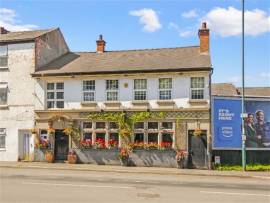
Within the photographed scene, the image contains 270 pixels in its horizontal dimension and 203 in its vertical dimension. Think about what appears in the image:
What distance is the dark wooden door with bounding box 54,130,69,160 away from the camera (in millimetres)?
29578

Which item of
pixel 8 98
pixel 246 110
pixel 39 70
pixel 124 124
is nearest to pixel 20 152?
Answer: pixel 8 98

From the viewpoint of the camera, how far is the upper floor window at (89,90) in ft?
95.9

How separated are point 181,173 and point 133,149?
5.19 meters

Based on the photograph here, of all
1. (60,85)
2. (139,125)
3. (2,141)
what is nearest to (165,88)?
(139,125)

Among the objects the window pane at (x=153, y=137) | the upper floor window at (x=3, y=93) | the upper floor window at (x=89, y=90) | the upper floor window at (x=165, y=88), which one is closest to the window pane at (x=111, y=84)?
the upper floor window at (x=89, y=90)

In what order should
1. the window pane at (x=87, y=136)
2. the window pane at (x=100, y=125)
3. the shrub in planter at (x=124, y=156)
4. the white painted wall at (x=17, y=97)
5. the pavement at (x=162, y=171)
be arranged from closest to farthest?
1. the pavement at (x=162, y=171)
2. the shrub in planter at (x=124, y=156)
3. the window pane at (x=100, y=125)
4. the window pane at (x=87, y=136)
5. the white painted wall at (x=17, y=97)

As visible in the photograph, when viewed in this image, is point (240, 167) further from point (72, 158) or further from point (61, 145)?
point (61, 145)

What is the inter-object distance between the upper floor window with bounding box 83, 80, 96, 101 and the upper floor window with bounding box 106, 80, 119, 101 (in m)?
1.00

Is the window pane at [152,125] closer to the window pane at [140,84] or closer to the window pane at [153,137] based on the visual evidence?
the window pane at [153,137]

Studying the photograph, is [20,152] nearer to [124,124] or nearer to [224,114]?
[124,124]

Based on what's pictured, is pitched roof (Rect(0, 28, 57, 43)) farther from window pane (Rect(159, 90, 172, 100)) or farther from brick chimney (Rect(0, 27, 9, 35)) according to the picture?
window pane (Rect(159, 90, 172, 100))

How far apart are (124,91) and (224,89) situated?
16.6m

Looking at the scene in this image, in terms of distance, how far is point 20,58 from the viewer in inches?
1222

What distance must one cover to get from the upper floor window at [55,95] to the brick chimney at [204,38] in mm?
10080
